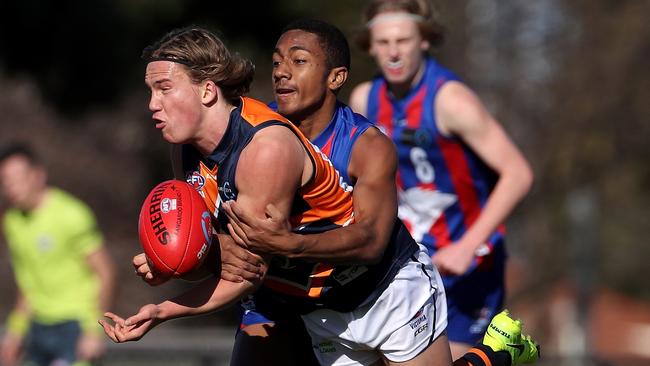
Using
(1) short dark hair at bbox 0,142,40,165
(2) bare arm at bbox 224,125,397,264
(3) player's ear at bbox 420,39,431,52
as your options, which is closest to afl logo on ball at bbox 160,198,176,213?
(2) bare arm at bbox 224,125,397,264

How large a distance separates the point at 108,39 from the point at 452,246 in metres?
9.92

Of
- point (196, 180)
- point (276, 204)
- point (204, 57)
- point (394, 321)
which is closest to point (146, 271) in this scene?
point (196, 180)

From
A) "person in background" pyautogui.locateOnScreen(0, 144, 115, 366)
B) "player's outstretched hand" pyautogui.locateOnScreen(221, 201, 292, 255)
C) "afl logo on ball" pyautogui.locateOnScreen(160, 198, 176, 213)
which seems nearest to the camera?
"player's outstretched hand" pyautogui.locateOnScreen(221, 201, 292, 255)

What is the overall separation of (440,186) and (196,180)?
68.4 inches

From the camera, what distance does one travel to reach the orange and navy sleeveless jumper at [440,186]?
18.2 ft

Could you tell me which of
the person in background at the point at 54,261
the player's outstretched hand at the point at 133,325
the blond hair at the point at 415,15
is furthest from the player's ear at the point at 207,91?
the person in background at the point at 54,261

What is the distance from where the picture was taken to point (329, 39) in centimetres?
430

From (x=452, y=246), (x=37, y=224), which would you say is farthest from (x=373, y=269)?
(x=37, y=224)

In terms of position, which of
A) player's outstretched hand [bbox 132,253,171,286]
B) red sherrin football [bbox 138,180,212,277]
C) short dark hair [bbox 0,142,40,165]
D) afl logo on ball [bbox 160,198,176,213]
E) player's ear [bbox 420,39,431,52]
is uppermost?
player's ear [bbox 420,39,431,52]

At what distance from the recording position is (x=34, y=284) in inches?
325

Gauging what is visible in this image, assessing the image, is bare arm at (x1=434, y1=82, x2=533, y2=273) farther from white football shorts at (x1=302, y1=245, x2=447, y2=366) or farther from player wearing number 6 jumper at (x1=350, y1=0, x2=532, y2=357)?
white football shorts at (x1=302, y1=245, x2=447, y2=366)

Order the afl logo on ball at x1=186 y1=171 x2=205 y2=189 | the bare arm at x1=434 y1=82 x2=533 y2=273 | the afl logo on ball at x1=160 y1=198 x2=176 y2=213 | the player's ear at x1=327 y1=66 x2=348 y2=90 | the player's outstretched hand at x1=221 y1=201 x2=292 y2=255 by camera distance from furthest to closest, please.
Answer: the bare arm at x1=434 y1=82 x2=533 y2=273 → the player's ear at x1=327 y1=66 x2=348 y2=90 → the afl logo on ball at x1=186 y1=171 x2=205 y2=189 → the afl logo on ball at x1=160 y1=198 x2=176 y2=213 → the player's outstretched hand at x1=221 y1=201 x2=292 y2=255

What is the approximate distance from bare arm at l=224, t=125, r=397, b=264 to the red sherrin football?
0.36 ft

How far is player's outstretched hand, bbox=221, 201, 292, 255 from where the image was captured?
377 centimetres
